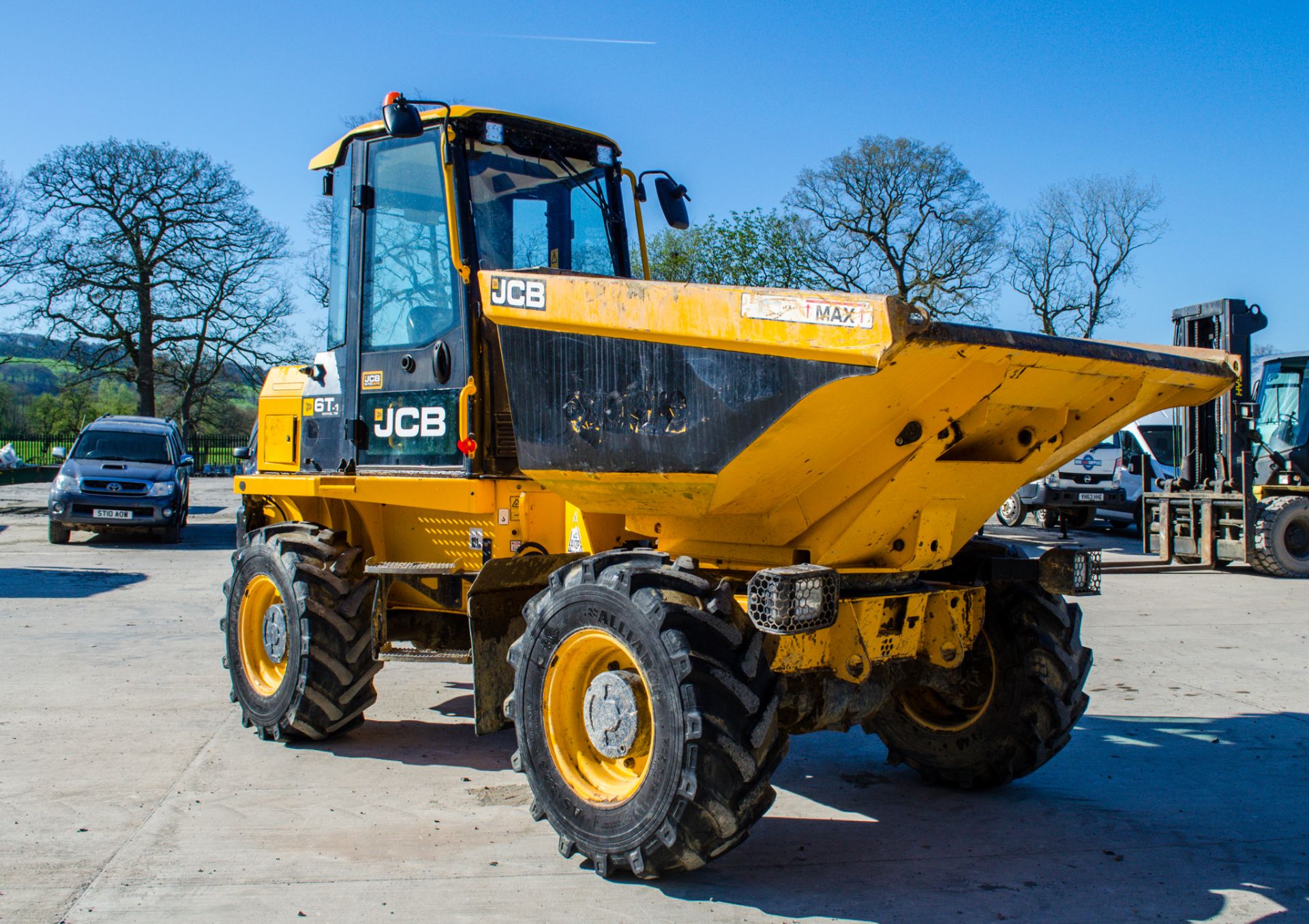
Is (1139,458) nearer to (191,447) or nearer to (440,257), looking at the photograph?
(440,257)

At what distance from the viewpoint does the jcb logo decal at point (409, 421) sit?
556cm

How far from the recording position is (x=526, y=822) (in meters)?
4.89

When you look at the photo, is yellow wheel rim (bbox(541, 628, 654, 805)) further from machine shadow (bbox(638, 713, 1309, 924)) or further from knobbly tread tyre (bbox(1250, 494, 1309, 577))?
knobbly tread tyre (bbox(1250, 494, 1309, 577))

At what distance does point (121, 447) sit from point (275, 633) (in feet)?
45.1

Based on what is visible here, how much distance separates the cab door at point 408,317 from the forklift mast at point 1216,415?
36.9ft

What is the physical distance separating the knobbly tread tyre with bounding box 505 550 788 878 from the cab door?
1692mm

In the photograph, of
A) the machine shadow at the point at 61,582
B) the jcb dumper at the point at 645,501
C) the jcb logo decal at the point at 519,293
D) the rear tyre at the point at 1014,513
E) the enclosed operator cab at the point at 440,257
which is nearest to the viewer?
the jcb dumper at the point at 645,501

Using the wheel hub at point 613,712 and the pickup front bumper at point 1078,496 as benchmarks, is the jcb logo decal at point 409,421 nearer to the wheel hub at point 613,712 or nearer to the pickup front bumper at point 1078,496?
the wheel hub at point 613,712

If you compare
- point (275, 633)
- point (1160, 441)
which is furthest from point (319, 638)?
point (1160, 441)

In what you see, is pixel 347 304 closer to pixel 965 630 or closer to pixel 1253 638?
pixel 965 630

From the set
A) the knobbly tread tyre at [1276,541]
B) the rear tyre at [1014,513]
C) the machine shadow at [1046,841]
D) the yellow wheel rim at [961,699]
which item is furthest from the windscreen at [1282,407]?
the yellow wheel rim at [961,699]

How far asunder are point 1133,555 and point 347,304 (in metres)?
14.6

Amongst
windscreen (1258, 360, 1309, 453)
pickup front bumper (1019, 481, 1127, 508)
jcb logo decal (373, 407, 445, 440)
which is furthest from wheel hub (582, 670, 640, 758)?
pickup front bumper (1019, 481, 1127, 508)

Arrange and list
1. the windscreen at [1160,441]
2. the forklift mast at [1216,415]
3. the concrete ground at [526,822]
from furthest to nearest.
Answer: the windscreen at [1160,441]
the forklift mast at [1216,415]
the concrete ground at [526,822]
